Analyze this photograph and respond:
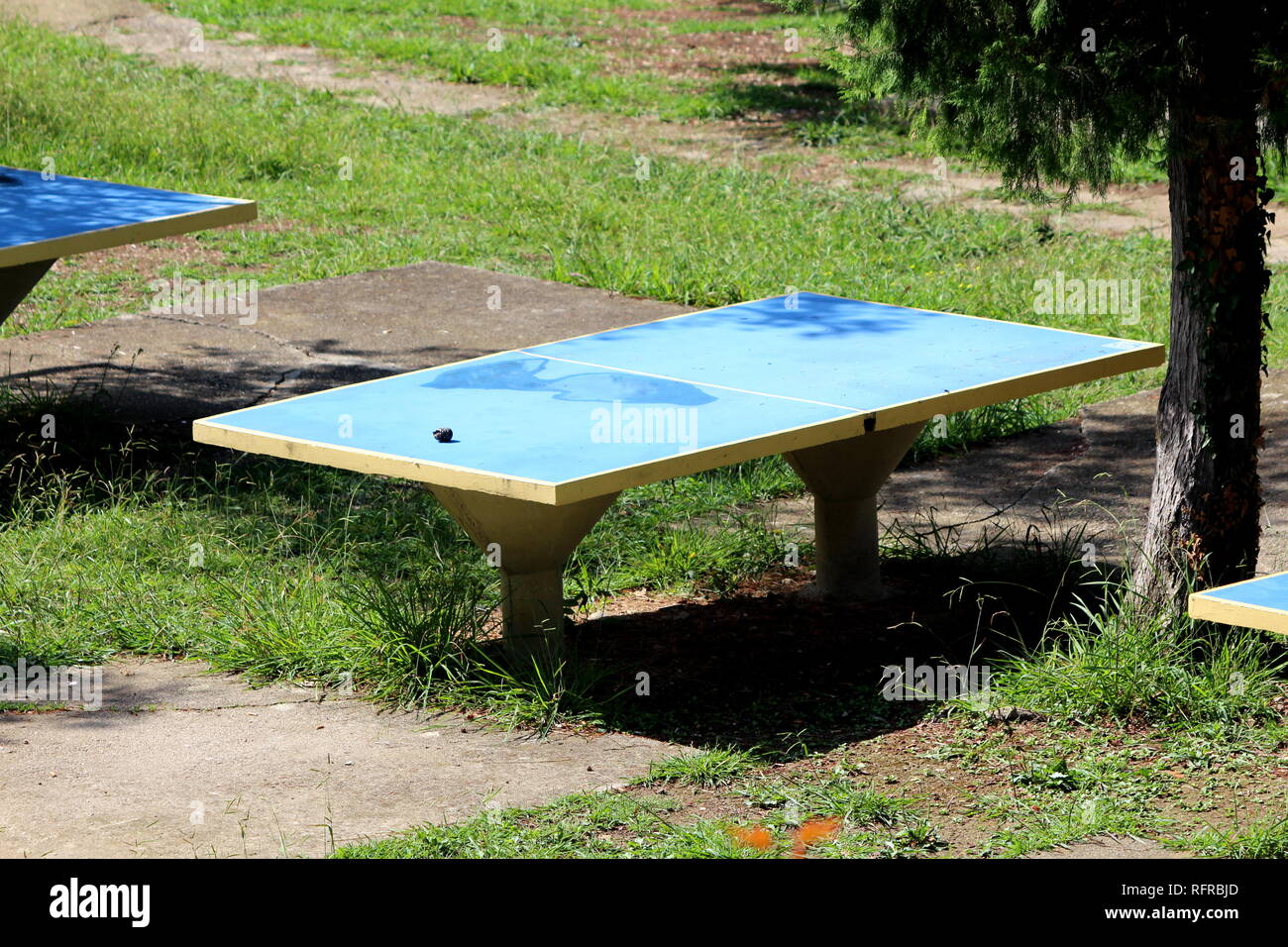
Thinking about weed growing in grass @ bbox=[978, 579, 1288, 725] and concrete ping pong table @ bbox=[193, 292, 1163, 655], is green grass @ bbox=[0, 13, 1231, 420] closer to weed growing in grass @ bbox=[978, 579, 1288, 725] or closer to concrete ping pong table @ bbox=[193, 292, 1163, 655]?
concrete ping pong table @ bbox=[193, 292, 1163, 655]

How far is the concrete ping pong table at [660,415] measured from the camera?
207 inches

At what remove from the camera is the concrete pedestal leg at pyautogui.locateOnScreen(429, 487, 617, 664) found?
5.50 meters

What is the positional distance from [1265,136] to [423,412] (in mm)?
2762

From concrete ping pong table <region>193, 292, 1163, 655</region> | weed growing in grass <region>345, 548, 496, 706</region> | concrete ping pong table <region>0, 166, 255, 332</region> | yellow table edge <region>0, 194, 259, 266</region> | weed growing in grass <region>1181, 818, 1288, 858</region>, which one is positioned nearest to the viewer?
weed growing in grass <region>1181, 818, 1288, 858</region>

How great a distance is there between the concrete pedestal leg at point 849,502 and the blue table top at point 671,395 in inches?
12.1

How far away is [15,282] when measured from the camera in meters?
8.22

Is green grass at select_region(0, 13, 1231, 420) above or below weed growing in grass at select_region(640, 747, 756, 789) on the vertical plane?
above

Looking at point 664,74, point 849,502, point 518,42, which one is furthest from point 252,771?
point 518,42

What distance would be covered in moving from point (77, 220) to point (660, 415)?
388 cm

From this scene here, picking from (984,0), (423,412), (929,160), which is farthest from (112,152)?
(984,0)

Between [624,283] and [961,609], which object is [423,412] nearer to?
[961,609]

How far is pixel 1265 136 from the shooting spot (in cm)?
564

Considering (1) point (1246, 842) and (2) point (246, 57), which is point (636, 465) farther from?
(2) point (246, 57)

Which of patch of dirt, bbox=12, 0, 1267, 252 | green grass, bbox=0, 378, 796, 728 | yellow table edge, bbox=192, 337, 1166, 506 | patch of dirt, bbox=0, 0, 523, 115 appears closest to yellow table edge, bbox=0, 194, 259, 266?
green grass, bbox=0, 378, 796, 728
